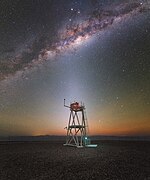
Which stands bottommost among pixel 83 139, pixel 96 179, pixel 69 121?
pixel 96 179

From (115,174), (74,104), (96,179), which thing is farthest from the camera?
(74,104)

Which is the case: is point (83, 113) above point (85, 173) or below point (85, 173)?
above

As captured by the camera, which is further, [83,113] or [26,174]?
[83,113]

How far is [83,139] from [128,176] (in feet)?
135

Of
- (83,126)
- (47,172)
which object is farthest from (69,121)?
(47,172)

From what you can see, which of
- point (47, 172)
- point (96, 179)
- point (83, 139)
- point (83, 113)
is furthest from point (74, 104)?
point (96, 179)

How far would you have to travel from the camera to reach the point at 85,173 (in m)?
23.6

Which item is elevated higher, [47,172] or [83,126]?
[83,126]

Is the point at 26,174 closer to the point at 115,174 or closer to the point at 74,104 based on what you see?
the point at 115,174

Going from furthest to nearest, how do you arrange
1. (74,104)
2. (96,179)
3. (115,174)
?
(74,104) → (115,174) → (96,179)

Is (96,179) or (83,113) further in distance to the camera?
(83,113)

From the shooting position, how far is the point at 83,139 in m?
62.7

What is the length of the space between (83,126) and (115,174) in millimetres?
36387

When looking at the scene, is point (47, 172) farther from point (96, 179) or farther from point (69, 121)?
point (69, 121)
